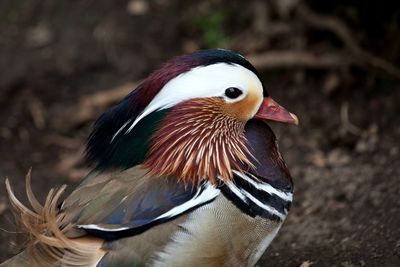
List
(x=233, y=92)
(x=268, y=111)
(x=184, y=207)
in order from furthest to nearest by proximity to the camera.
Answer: (x=268, y=111)
(x=233, y=92)
(x=184, y=207)

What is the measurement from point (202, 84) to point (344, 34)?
207cm

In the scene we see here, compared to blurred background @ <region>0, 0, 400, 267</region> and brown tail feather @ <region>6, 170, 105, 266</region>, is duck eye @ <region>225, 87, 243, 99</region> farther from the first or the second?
blurred background @ <region>0, 0, 400, 267</region>

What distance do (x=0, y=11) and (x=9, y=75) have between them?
65 cm

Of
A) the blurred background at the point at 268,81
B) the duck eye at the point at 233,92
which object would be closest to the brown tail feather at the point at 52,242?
the duck eye at the point at 233,92

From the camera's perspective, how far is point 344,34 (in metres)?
4.54

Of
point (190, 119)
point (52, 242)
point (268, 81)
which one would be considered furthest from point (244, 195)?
point (268, 81)

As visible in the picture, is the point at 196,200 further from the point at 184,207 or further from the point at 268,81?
the point at 268,81

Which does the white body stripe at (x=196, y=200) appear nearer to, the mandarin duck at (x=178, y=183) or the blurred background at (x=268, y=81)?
the mandarin duck at (x=178, y=183)

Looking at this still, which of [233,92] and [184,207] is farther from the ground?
[233,92]

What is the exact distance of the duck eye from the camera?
2.67 meters

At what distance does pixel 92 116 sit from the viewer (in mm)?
4871

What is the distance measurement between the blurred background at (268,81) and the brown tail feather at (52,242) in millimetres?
945

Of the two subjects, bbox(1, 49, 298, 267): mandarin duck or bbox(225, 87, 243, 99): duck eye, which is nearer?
bbox(1, 49, 298, 267): mandarin duck

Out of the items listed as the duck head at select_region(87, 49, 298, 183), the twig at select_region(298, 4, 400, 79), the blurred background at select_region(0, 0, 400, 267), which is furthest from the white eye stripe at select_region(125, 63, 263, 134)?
the twig at select_region(298, 4, 400, 79)
